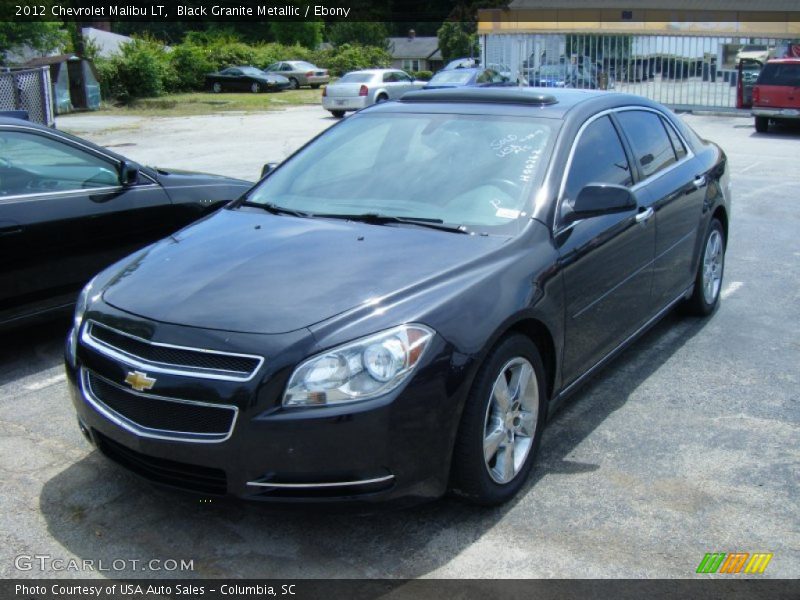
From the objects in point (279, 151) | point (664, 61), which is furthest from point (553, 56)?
point (279, 151)

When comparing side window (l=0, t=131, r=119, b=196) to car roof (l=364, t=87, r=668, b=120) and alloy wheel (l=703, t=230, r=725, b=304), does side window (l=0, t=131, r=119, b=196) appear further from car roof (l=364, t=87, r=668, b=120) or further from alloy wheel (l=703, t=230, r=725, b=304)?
alloy wheel (l=703, t=230, r=725, b=304)

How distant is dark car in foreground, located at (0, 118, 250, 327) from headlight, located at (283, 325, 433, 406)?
2974 mm

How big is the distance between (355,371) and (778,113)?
19684 mm

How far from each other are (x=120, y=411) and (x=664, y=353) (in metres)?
3.47

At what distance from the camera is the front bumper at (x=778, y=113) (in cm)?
2017

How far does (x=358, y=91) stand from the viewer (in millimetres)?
28484

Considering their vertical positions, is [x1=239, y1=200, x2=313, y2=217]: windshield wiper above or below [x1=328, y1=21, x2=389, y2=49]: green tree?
below

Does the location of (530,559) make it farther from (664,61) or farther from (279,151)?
(664,61)

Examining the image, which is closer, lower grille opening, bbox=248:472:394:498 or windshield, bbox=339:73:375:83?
lower grille opening, bbox=248:472:394:498

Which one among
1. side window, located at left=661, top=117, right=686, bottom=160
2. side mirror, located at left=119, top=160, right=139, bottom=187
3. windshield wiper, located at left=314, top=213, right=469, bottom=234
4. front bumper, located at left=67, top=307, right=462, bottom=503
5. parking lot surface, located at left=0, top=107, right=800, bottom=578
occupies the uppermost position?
side window, located at left=661, top=117, right=686, bottom=160

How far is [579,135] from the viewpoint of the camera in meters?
4.54

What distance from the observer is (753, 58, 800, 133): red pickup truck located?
20219 millimetres

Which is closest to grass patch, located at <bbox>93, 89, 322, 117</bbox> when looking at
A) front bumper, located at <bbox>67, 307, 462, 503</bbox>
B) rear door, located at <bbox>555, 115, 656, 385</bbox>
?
rear door, located at <bbox>555, 115, 656, 385</bbox>

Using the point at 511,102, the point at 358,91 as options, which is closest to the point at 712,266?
the point at 511,102
